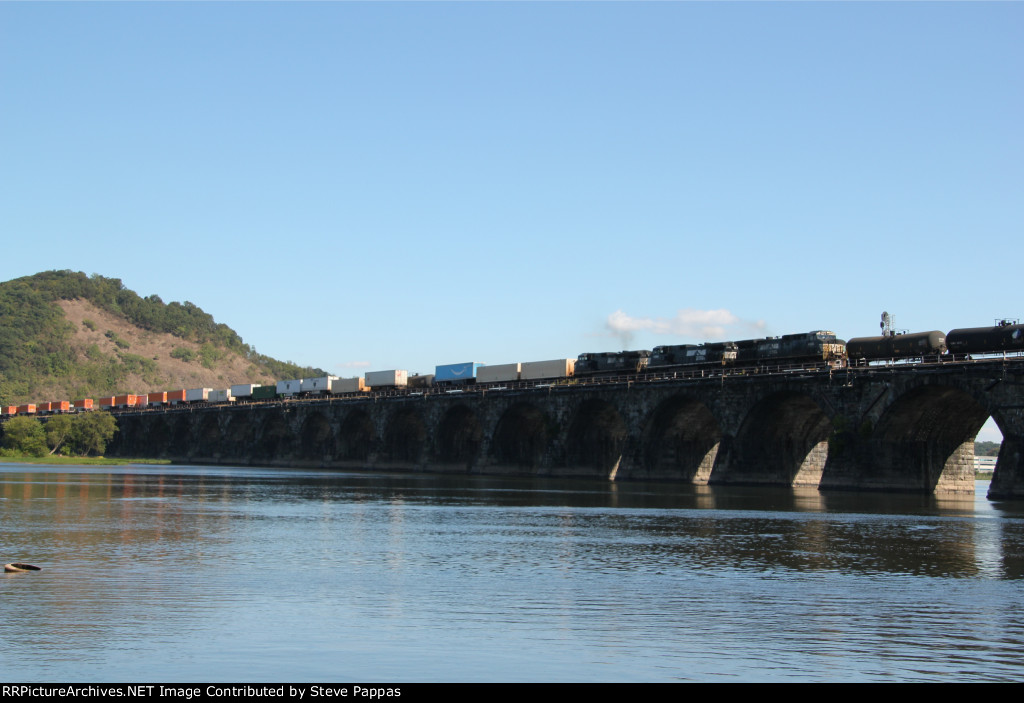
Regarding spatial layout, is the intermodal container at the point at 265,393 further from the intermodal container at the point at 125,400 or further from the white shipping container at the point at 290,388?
the intermodal container at the point at 125,400

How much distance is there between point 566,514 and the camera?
41719 mm

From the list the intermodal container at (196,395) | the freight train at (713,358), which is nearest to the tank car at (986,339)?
the freight train at (713,358)

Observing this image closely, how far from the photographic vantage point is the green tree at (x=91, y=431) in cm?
12269

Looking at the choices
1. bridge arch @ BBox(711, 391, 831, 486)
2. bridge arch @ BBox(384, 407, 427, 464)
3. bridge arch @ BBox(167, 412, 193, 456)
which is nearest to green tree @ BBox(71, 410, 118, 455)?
bridge arch @ BBox(167, 412, 193, 456)

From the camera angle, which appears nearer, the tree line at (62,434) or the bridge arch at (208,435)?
the tree line at (62,434)

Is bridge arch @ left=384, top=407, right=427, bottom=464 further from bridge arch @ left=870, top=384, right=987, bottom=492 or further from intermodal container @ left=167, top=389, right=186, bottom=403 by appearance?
intermodal container @ left=167, top=389, right=186, bottom=403

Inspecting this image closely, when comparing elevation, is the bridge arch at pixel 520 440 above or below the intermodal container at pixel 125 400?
below

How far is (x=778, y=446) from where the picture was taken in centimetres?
6209

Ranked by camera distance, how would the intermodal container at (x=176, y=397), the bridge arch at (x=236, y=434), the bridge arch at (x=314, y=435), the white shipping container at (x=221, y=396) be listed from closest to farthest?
the bridge arch at (x=314, y=435)
the bridge arch at (x=236, y=434)
the white shipping container at (x=221, y=396)
the intermodal container at (x=176, y=397)

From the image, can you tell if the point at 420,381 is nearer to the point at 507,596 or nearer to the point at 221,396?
the point at 221,396

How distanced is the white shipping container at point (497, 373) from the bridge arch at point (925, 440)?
4360 cm

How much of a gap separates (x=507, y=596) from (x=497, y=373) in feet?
249

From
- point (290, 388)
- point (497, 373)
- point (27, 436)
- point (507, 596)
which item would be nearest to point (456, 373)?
point (497, 373)
